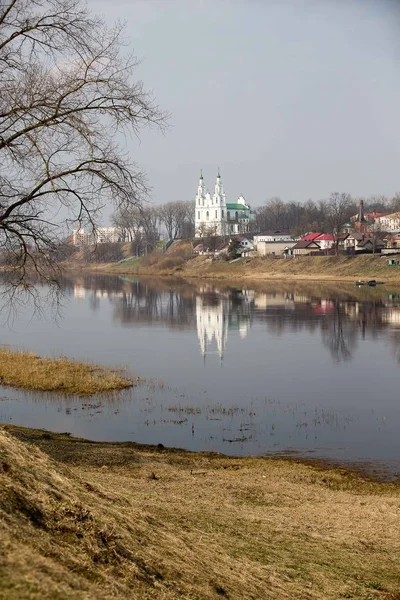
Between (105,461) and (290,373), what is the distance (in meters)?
13.2

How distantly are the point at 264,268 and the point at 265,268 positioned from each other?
174 mm

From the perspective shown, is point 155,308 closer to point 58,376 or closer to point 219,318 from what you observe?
point 219,318

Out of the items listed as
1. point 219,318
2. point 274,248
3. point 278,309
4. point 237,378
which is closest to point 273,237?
point 274,248

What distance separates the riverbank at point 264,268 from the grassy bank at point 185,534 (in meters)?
64.7

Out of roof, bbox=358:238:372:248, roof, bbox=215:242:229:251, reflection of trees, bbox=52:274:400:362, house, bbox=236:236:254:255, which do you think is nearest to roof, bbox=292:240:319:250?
house, bbox=236:236:254:255

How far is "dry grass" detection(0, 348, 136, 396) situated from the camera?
22.6 metres

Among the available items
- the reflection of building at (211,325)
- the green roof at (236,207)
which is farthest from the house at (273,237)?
the reflection of building at (211,325)

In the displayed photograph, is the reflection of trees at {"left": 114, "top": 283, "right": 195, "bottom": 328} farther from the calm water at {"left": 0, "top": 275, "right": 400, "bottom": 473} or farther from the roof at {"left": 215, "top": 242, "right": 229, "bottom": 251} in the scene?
the roof at {"left": 215, "top": 242, "right": 229, "bottom": 251}

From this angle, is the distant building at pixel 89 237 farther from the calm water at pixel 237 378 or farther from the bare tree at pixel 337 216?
the bare tree at pixel 337 216

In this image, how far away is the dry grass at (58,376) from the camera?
22586 millimetres

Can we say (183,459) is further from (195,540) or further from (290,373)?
(290,373)

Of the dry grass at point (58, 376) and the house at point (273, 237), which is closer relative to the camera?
the dry grass at point (58, 376)

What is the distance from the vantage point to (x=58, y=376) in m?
23.8

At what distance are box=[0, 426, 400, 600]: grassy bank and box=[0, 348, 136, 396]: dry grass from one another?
10.2 m
